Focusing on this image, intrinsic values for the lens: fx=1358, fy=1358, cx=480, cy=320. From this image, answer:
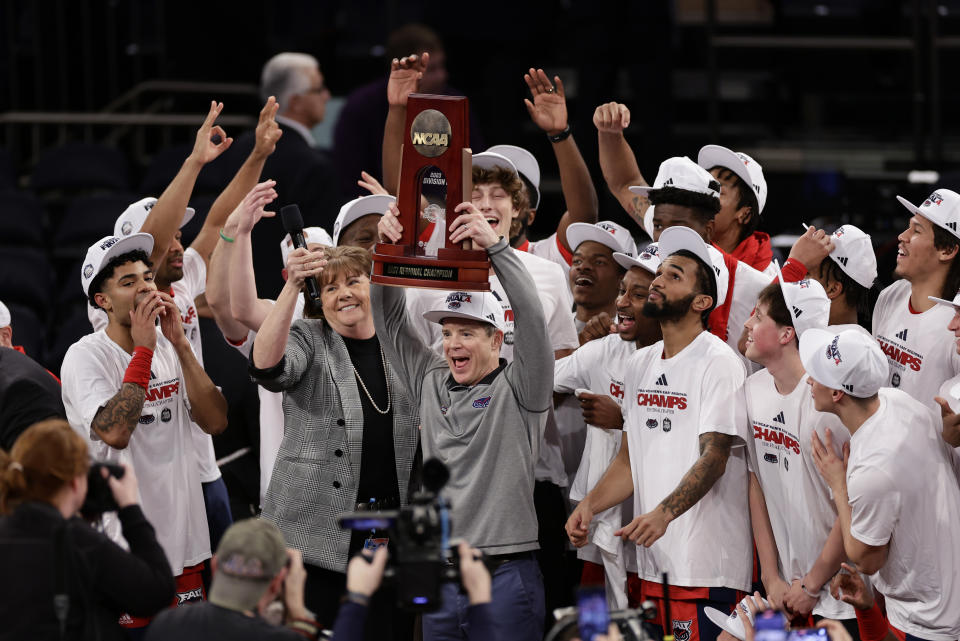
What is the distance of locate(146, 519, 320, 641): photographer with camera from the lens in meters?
3.71

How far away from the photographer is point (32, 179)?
1000 centimetres

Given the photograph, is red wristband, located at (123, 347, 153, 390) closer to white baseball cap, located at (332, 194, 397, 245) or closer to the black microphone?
the black microphone

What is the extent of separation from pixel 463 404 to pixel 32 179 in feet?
19.8

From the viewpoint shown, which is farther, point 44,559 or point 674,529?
point 674,529

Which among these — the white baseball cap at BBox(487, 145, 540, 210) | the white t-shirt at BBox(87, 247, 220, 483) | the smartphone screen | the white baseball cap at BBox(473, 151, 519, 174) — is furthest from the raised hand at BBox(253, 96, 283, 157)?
the smartphone screen

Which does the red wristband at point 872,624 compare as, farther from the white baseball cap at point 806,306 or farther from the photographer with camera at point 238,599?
the photographer with camera at point 238,599

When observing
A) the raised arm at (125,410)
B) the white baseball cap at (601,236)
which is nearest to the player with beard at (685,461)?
the white baseball cap at (601,236)

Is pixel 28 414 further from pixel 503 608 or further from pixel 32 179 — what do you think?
pixel 32 179

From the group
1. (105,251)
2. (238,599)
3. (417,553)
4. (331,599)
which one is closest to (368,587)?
(417,553)

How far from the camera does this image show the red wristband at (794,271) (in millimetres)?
5332

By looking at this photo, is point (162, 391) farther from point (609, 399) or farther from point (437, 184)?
point (609, 399)

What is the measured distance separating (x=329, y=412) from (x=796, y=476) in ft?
5.78

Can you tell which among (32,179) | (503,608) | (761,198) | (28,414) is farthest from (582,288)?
(32,179)

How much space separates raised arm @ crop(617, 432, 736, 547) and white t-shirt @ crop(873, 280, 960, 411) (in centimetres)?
94
